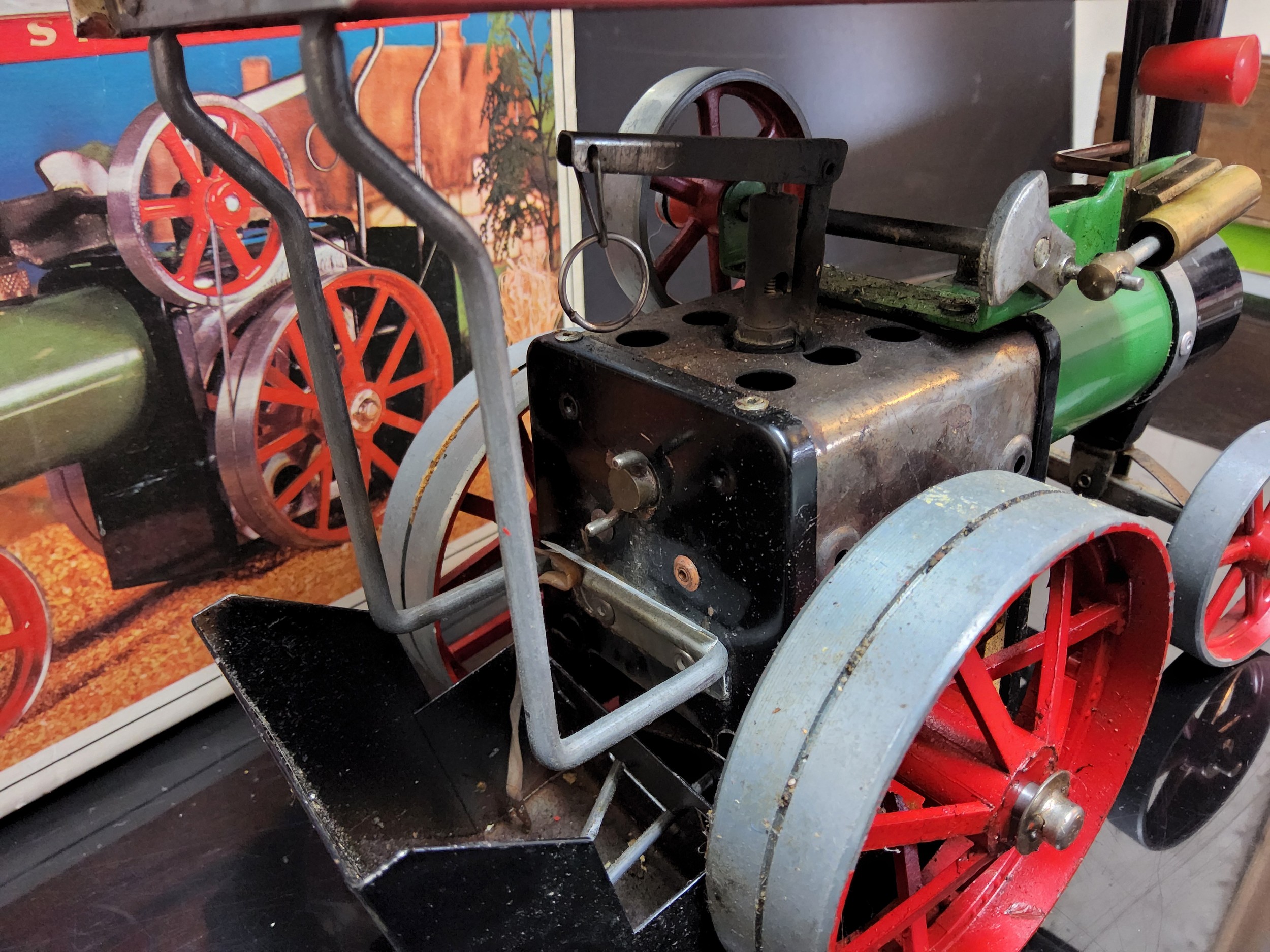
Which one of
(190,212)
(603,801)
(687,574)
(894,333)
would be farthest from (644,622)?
(190,212)

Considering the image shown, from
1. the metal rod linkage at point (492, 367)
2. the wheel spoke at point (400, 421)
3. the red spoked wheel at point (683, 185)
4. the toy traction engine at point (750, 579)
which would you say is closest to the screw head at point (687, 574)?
the toy traction engine at point (750, 579)

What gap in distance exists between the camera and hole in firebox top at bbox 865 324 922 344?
46.3 inches

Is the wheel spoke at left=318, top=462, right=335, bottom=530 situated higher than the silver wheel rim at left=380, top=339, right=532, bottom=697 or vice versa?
the silver wheel rim at left=380, top=339, right=532, bottom=697

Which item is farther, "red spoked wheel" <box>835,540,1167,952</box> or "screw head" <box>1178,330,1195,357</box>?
"screw head" <box>1178,330,1195,357</box>

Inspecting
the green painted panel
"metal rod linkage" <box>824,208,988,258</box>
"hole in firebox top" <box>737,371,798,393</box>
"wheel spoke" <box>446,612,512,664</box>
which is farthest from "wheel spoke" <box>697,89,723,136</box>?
the green painted panel

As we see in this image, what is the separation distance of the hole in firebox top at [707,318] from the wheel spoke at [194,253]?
82cm

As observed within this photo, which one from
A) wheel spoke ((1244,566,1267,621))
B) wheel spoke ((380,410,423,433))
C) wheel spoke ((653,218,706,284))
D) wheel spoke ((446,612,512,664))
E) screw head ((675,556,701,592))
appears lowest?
wheel spoke ((1244,566,1267,621))

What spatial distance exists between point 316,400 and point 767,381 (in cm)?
84

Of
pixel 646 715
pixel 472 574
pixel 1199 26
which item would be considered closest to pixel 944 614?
pixel 646 715

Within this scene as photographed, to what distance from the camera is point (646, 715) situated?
36.0 inches

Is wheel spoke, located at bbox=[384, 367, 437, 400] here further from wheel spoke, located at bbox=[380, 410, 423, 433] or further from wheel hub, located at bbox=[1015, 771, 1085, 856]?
wheel hub, located at bbox=[1015, 771, 1085, 856]

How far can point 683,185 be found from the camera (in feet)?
4.55

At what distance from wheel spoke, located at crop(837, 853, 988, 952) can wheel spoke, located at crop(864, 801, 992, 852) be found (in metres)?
0.07

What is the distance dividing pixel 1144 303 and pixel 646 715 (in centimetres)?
119
